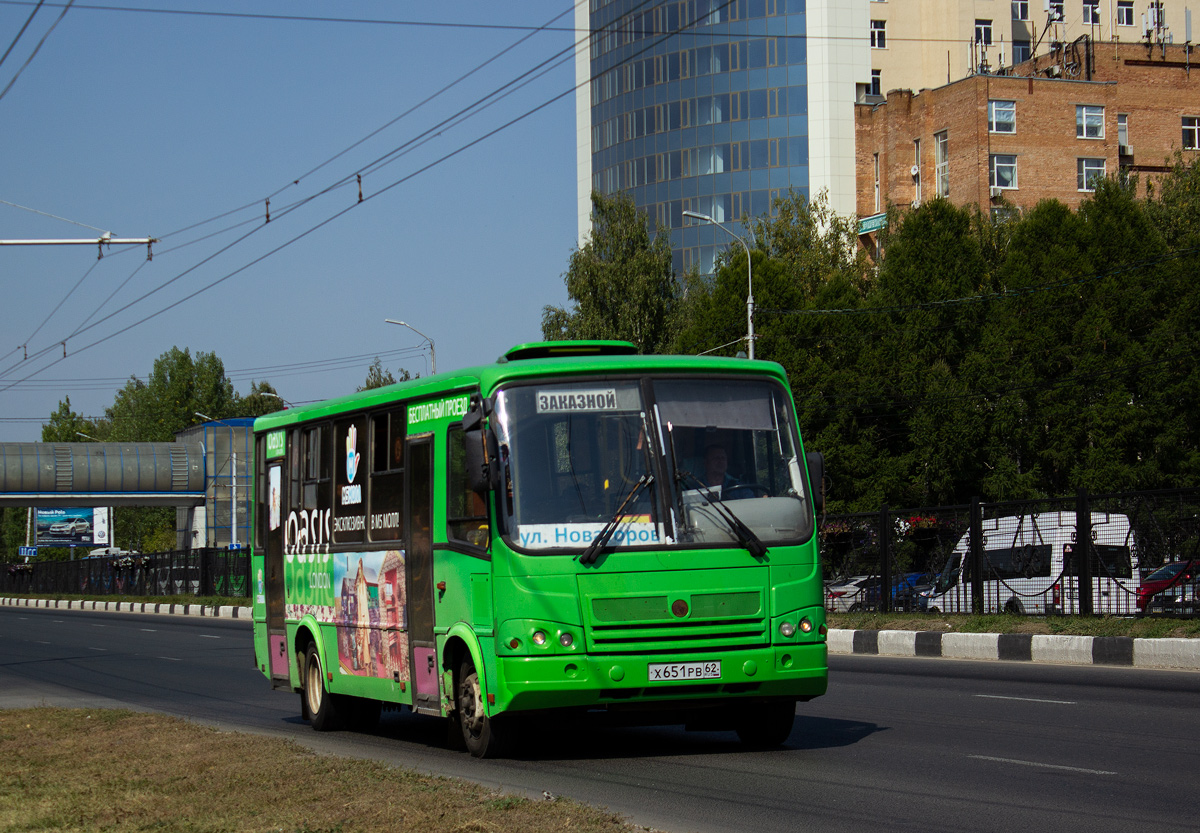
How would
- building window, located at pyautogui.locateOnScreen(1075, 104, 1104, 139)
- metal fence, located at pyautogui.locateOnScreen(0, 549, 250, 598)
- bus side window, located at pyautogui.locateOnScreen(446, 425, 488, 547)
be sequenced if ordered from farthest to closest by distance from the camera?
building window, located at pyautogui.locateOnScreen(1075, 104, 1104, 139) → metal fence, located at pyautogui.locateOnScreen(0, 549, 250, 598) → bus side window, located at pyautogui.locateOnScreen(446, 425, 488, 547)

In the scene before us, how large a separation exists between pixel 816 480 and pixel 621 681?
2038 millimetres

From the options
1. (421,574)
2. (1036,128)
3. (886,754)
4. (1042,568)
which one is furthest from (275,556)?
(1036,128)

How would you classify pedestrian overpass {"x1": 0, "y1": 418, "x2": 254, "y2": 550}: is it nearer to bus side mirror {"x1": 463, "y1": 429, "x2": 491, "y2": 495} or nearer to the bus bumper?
bus side mirror {"x1": 463, "y1": 429, "x2": 491, "y2": 495}

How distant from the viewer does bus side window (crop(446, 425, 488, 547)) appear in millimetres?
9102

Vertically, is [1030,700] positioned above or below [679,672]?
below

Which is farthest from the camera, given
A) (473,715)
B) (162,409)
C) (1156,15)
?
(162,409)

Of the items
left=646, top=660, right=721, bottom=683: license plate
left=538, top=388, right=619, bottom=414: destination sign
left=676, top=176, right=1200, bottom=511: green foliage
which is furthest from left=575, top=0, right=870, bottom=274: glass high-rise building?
left=646, top=660, right=721, bottom=683: license plate

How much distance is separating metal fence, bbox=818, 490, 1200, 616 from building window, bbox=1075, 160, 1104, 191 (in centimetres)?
4615

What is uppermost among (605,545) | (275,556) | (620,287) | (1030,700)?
(620,287)

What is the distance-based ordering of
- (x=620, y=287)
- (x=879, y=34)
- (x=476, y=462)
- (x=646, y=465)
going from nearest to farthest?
(x=476, y=462) → (x=646, y=465) → (x=620, y=287) → (x=879, y=34)

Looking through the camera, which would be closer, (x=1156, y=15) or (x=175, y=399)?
(x=1156, y=15)

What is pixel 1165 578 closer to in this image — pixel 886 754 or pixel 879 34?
pixel 886 754

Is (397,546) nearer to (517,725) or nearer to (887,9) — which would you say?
(517,725)

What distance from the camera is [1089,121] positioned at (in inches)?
2554
